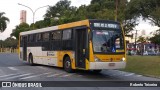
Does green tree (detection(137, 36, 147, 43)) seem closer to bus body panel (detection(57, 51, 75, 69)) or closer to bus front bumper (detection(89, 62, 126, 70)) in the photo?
bus body panel (detection(57, 51, 75, 69))

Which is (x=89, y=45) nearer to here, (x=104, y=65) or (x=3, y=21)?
Answer: (x=104, y=65)

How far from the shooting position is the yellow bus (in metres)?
18.6

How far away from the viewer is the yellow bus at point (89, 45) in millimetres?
18609

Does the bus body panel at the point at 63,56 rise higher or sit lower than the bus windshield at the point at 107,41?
lower

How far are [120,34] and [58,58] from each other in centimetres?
552

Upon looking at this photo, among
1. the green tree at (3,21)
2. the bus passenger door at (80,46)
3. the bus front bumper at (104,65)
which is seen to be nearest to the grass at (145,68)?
the bus front bumper at (104,65)

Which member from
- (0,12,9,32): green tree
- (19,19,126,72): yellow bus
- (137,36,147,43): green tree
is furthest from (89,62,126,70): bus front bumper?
(137,36,147,43): green tree

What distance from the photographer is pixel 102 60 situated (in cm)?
1855

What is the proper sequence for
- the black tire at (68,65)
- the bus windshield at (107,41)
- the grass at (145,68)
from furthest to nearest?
1. the grass at (145,68)
2. the black tire at (68,65)
3. the bus windshield at (107,41)

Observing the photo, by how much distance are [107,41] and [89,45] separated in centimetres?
99

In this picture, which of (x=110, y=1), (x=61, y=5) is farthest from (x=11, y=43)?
(x=110, y=1)

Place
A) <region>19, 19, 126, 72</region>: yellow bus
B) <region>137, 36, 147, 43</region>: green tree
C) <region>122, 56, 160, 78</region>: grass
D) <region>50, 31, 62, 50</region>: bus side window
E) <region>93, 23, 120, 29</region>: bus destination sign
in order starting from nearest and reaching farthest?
<region>19, 19, 126, 72</region>: yellow bus → <region>93, 23, 120, 29</region>: bus destination sign → <region>122, 56, 160, 78</region>: grass → <region>50, 31, 62, 50</region>: bus side window → <region>137, 36, 147, 43</region>: green tree

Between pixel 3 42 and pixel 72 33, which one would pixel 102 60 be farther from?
pixel 3 42

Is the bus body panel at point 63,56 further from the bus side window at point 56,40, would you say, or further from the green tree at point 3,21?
the green tree at point 3,21
